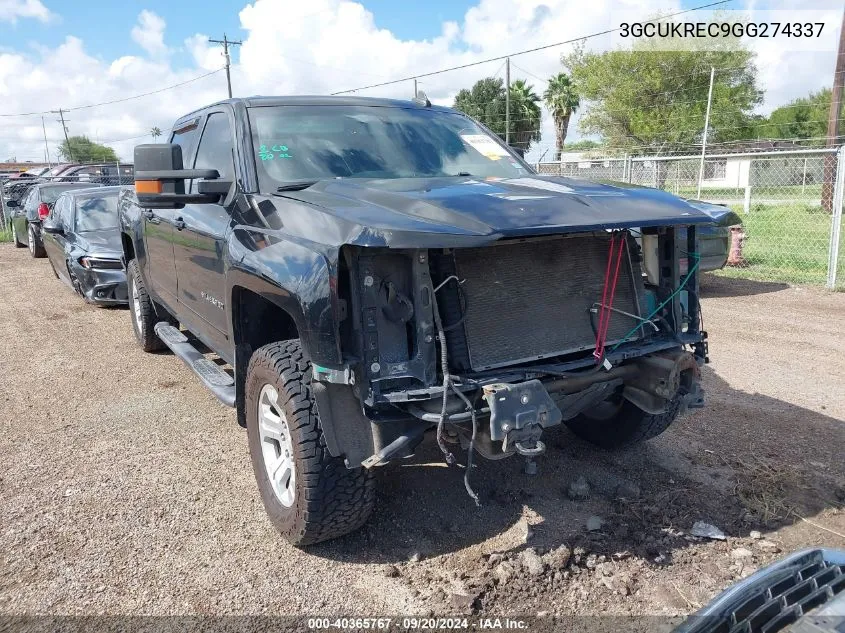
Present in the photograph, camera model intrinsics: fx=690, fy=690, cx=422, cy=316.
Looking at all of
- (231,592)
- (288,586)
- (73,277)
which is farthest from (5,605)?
(73,277)

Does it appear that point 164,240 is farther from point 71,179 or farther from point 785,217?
point 71,179

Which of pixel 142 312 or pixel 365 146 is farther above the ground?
pixel 365 146

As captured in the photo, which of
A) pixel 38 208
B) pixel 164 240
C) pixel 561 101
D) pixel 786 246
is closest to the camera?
pixel 164 240

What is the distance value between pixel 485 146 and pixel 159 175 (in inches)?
77.3

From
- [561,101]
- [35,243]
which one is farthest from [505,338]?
[561,101]

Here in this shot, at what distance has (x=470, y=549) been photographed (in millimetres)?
3145

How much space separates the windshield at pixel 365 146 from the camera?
366cm

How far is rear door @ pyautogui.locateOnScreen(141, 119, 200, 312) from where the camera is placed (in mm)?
4754

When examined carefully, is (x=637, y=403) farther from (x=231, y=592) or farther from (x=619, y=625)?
(x=231, y=592)

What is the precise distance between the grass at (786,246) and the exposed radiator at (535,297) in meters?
7.62

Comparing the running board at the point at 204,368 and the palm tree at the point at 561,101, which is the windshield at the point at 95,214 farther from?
the palm tree at the point at 561,101

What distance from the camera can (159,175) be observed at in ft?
10.7

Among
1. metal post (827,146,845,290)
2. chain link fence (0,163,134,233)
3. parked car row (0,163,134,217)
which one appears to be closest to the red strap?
metal post (827,146,845,290)

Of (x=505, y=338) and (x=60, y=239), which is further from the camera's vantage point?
(x=60, y=239)
